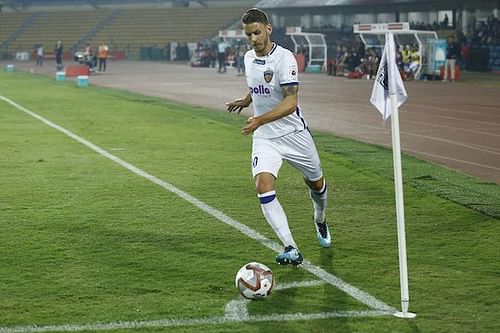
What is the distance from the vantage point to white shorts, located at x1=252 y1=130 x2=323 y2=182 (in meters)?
8.08

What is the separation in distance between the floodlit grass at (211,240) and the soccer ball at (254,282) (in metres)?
0.11

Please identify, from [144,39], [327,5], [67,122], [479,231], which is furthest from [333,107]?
[144,39]

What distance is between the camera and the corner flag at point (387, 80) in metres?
6.58

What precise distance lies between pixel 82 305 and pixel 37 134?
516 inches

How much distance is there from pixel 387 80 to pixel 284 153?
5.46 feet

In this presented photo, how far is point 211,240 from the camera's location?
904 centimetres

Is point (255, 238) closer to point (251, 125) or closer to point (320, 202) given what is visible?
point (320, 202)

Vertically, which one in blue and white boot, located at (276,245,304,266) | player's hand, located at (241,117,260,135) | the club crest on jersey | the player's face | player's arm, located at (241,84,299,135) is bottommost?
blue and white boot, located at (276,245,304,266)

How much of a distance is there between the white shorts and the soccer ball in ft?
4.14

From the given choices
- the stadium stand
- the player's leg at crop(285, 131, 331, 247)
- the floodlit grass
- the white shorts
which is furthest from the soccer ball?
the stadium stand

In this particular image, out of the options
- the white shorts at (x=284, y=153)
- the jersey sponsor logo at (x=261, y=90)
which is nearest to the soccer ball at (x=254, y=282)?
the white shorts at (x=284, y=153)

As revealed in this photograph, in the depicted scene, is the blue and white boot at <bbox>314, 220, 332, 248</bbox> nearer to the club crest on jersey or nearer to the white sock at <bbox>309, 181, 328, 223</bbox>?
the white sock at <bbox>309, 181, 328, 223</bbox>

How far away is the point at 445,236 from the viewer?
9203mm

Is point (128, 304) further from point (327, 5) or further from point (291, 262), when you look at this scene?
point (327, 5)
